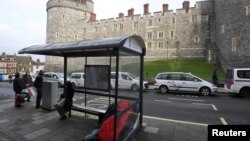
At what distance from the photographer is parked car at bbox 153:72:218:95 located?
16109 mm

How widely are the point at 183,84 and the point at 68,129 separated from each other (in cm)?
1160

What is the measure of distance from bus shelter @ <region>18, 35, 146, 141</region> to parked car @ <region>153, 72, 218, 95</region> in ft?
32.5

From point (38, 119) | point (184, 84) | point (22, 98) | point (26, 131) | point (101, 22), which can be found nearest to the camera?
point (26, 131)

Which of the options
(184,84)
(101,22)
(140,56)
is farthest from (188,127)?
(101,22)

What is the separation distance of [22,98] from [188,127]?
25.2ft

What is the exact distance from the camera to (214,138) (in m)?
4.92

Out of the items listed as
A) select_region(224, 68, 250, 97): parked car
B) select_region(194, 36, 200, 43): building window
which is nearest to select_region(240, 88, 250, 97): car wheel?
select_region(224, 68, 250, 97): parked car

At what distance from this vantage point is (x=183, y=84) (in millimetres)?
16625

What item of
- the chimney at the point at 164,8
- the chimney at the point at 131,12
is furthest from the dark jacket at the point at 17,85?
the chimney at the point at 131,12

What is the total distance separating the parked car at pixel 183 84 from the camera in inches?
634

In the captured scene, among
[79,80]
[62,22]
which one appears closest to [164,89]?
Result: [79,80]

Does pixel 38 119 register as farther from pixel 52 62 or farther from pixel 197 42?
pixel 52 62

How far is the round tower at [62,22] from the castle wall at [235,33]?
4147 cm

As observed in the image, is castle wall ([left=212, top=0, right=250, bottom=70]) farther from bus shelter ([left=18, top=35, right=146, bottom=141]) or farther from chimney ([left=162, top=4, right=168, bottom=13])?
bus shelter ([left=18, top=35, right=146, bottom=141])
